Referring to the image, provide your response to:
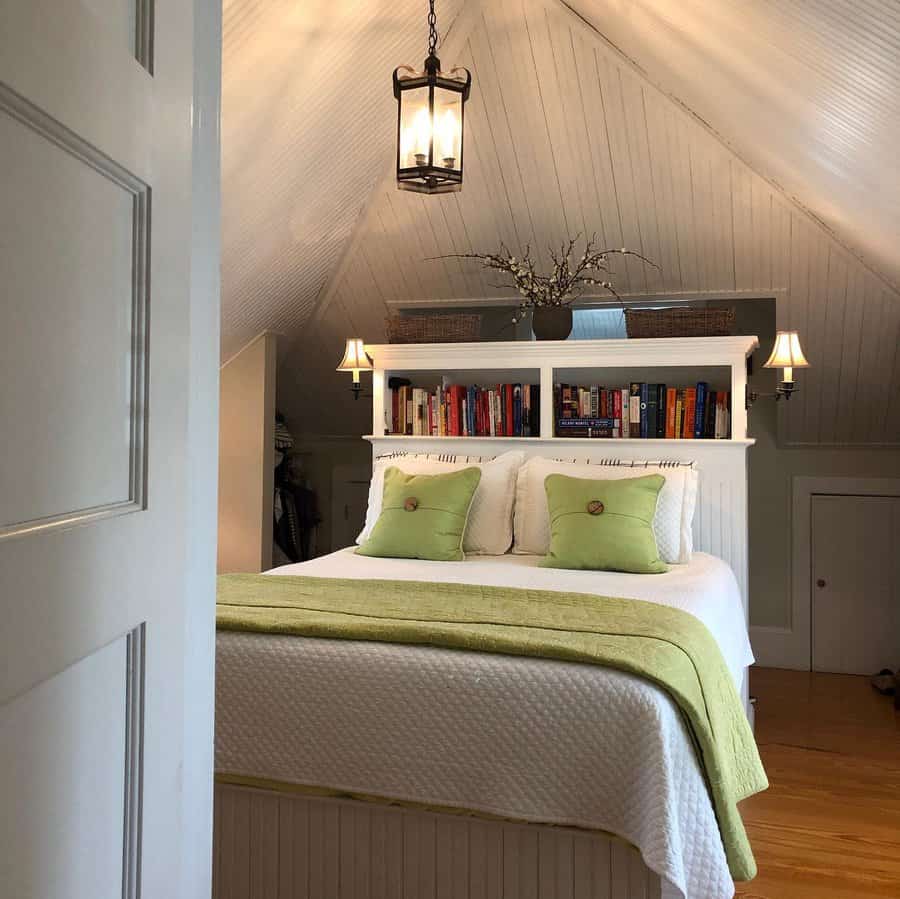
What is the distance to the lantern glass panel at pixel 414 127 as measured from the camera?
8.52 feet

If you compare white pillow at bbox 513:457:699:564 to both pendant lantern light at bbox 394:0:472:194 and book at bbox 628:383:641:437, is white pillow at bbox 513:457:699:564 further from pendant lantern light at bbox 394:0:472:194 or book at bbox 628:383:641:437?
pendant lantern light at bbox 394:0:472:194

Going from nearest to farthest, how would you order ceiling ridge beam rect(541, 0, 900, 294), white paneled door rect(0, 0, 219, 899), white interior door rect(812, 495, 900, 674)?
white paneled door rect(0, 0, 219, 899) < ceiling ridge beam rect(541, 0, 900, 294) < white interior door rect(812, 495, 900, 674)

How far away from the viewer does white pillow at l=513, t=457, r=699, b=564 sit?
344 centimetres

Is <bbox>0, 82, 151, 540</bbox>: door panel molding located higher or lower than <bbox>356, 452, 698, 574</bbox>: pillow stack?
higher

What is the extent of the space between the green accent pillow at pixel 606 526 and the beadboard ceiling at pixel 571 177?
122 centimetres

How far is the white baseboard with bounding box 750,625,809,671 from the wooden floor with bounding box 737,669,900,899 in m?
0.25

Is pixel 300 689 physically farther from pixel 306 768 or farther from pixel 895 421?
pixel 895 421

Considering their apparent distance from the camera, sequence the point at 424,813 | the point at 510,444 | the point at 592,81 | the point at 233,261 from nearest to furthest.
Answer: the point at 424,813
the point at 592,81
the point at 233,261
the point at 510,444

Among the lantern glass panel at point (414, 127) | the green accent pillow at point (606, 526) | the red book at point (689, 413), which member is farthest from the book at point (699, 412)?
the lantern glass panel at point (414, 127)

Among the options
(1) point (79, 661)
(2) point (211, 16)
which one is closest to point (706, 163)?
(2) point (211, 16)

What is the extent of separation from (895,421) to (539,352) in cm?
177

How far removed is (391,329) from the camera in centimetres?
436

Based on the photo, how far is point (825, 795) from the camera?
2928mm

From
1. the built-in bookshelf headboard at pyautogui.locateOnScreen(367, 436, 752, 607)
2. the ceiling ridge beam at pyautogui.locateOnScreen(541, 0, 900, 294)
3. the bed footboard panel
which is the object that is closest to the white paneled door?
the bed footboard panel
